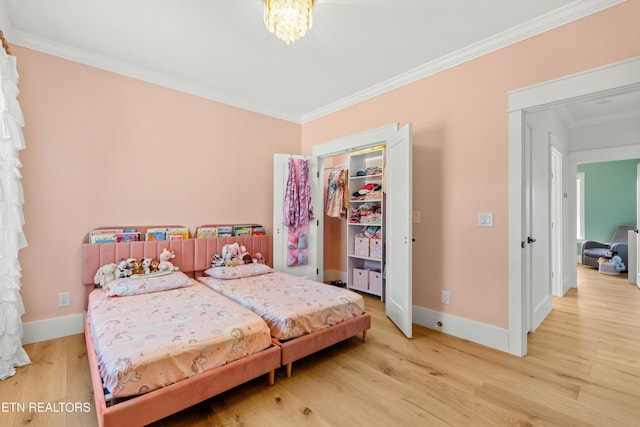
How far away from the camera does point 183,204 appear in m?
3.35

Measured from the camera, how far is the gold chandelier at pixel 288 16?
1.88m

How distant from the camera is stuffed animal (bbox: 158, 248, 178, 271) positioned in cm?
290

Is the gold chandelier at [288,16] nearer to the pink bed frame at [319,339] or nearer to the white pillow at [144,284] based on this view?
the pink bed frame at [319,339]

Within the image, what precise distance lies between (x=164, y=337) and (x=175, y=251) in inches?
65.2

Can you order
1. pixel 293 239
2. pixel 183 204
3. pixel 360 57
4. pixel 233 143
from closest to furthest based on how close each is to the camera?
pixel 360 57, pixel 183 204, pixel 233 143, pixel 293 239

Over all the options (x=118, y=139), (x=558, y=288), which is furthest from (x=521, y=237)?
(x=118, y=139)

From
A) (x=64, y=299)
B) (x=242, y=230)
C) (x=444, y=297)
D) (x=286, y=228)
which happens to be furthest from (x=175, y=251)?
(x=444, y=297)

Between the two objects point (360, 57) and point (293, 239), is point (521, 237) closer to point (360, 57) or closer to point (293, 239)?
point (360, 57)

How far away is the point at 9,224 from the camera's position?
198 centimetres

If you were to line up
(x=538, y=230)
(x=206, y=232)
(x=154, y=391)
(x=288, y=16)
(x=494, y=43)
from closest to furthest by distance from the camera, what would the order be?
1. (x=154, y=391)
2. (x=288, y=16)
3. (x=494, y=43)
4. (x=538, y=230)
5. (x=206, y=232)

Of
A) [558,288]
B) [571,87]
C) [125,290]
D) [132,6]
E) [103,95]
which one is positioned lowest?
[558,288]

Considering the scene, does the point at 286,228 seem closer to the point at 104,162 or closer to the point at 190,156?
the point at 190,156

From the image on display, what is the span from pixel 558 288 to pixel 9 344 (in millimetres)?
5899

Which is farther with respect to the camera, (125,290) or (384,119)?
(384,119)
